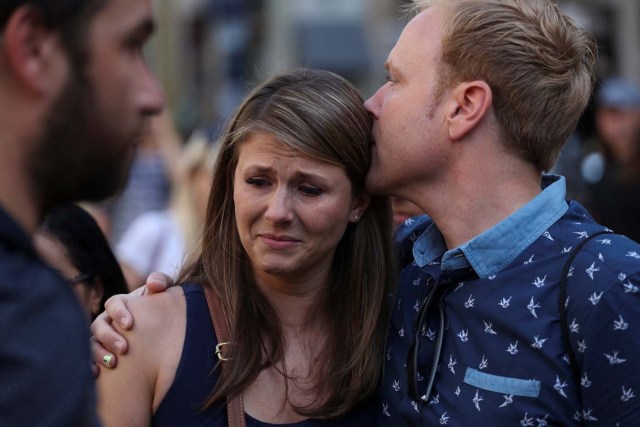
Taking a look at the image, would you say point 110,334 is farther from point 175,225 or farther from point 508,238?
point 175,225

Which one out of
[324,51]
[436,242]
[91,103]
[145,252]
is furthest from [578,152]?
[324,51]

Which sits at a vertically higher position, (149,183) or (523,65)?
(523,65)

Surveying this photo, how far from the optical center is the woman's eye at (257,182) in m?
2.97

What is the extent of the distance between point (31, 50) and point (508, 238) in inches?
61.6

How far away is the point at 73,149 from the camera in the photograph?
4.94ft

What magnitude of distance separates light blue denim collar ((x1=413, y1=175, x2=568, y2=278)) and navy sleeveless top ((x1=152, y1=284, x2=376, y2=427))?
21.2 inches

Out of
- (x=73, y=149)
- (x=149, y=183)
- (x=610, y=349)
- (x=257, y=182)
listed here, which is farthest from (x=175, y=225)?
(x=73, y=149)

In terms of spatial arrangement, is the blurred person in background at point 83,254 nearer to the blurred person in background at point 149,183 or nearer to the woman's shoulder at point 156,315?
the woman's shoulder at point 156,315

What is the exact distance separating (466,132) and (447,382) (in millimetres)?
706

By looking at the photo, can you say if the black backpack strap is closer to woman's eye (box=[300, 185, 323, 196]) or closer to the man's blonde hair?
the man's blonde hair

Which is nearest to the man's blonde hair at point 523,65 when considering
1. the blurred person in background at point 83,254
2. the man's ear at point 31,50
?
the blurred person in background at point 83,254

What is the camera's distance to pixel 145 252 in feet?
20.4

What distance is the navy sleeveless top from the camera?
8.97 feet

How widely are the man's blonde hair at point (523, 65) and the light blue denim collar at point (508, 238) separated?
6.9 inches
